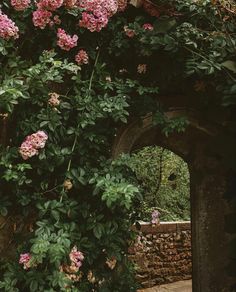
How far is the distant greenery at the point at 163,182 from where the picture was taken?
33.6 feet

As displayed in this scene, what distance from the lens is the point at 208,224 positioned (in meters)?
4.93

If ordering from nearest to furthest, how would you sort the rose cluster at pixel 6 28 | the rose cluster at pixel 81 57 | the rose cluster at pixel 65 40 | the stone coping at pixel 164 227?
the rose cluster at pixel 6 28, the rose cluster at pixel 65 40, the rose cluster at pixel 81 57, the stone coping at pixel 164 227

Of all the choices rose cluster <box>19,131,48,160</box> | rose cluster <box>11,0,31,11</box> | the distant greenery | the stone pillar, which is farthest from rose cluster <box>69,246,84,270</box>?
the distant greenery

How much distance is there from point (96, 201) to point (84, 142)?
49cm

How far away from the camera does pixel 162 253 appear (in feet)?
30.0

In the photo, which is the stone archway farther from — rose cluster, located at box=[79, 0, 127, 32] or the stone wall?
the stone wall

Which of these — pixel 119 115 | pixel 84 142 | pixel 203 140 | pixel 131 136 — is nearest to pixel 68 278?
pixel 84 142

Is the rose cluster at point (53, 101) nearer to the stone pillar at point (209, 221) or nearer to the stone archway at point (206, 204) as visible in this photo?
the stone archway at point (206, 204)

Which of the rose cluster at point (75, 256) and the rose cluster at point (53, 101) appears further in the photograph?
the rose cluster at point (53, 101)

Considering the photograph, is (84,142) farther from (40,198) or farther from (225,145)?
(225,145)

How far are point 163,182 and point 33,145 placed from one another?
7935mm

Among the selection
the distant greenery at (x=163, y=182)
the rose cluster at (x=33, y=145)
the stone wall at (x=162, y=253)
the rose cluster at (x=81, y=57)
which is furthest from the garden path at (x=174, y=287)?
the rose cluster at (x=33, y=145)

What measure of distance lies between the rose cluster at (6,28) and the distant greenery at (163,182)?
6.88 meters

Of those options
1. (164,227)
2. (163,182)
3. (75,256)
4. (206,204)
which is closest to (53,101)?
(75,256)
